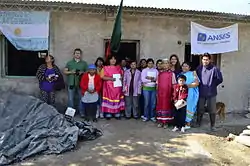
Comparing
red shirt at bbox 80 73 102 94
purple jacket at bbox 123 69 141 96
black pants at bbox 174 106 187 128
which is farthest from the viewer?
purple jacket at bbox 123 69 141 96

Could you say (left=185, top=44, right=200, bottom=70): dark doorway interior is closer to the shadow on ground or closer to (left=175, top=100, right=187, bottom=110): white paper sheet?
(left=175, top=100, right=187, bottom=110): white paper sheet

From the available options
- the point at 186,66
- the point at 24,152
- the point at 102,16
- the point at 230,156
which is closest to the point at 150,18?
the point at 102,16

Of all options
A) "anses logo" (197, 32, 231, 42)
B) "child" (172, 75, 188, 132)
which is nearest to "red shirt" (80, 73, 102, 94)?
"child" (172, 75, 188, 132)

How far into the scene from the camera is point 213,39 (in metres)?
9.73

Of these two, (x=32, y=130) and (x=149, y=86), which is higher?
(x=149, y=86)

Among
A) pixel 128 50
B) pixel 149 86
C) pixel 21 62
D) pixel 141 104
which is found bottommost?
pixel 141 104

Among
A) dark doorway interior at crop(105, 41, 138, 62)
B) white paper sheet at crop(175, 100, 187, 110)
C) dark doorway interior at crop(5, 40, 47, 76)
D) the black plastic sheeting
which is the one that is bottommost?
the black plastic sheeting

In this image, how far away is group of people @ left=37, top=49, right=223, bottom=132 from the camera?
8.04 m

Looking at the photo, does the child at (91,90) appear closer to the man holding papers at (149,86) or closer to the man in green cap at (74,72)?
the man in green cap at (74,72)

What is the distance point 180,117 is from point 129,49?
111 inches

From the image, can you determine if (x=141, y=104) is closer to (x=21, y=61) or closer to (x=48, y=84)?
(x=48, y=84)

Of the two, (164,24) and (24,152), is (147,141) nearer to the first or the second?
(24,152)

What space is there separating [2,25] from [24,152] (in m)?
3.65

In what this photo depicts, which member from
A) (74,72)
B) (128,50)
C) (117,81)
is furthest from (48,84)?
(128,50)
